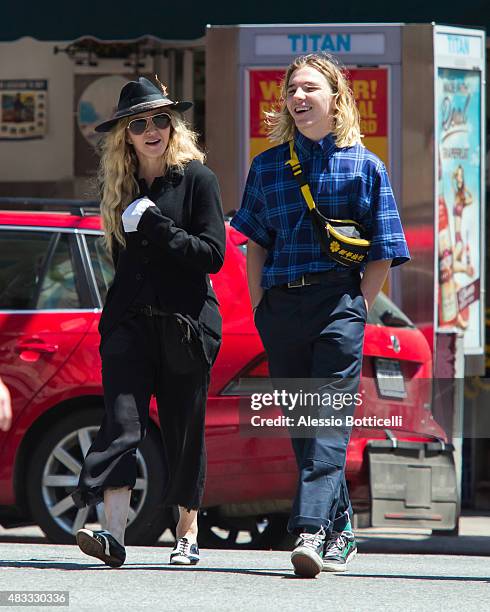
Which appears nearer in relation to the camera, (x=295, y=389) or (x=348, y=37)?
(x=295, y=389)

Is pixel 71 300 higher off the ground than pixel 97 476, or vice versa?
pixel 71 300

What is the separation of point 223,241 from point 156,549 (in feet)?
5.47

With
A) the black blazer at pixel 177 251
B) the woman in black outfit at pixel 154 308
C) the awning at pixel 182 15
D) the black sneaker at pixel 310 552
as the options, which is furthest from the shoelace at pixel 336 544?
the awning at pixel 182 15

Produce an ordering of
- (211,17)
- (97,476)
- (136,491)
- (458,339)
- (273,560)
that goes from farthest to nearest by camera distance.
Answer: (211,17) < (458,339) < (136,491) < (273,560) < (97,476)

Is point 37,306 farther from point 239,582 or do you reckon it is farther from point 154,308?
point 239,582

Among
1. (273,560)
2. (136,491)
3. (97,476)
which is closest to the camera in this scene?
(97,476)

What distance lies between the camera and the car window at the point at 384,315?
24.7 ft

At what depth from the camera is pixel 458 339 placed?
31.5 feet

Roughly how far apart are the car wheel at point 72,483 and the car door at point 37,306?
0.25 m

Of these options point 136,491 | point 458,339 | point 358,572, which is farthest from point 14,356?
point 458,339

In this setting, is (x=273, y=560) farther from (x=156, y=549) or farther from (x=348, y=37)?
(x=348, y=37)

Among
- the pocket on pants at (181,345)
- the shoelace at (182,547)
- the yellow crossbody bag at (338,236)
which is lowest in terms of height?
the shoelace at (182,547)

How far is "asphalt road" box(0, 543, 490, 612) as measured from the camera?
16.1 ft

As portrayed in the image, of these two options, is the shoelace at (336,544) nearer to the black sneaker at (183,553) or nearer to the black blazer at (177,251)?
the black sneaker at (183,553)
